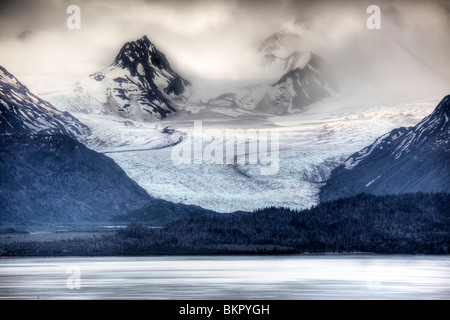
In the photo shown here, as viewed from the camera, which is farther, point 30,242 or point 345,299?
point 30,242

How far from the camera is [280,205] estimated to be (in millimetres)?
161375

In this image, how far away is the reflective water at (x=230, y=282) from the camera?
64.6 metres

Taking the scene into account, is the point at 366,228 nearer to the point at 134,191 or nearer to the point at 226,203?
the point at 226,203

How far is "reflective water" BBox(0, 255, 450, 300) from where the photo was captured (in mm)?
64562

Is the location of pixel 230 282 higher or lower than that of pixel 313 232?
lower

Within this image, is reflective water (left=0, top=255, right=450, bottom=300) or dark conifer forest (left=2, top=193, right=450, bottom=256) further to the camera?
dark conifer forest (left=2, top=193, right=450, bottom=256)

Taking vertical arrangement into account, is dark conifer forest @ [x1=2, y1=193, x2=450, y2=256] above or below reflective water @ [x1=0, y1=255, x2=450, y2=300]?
above

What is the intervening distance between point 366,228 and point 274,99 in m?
48.3

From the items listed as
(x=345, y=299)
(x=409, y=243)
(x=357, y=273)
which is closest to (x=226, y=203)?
(x=409, y=243)

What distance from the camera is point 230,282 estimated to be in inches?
3014

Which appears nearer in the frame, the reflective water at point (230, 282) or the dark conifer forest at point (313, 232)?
the reflective water at point (230, 282)

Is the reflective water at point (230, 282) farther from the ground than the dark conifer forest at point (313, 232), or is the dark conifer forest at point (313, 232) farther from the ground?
the dark conifer forest at point (313, 232)
